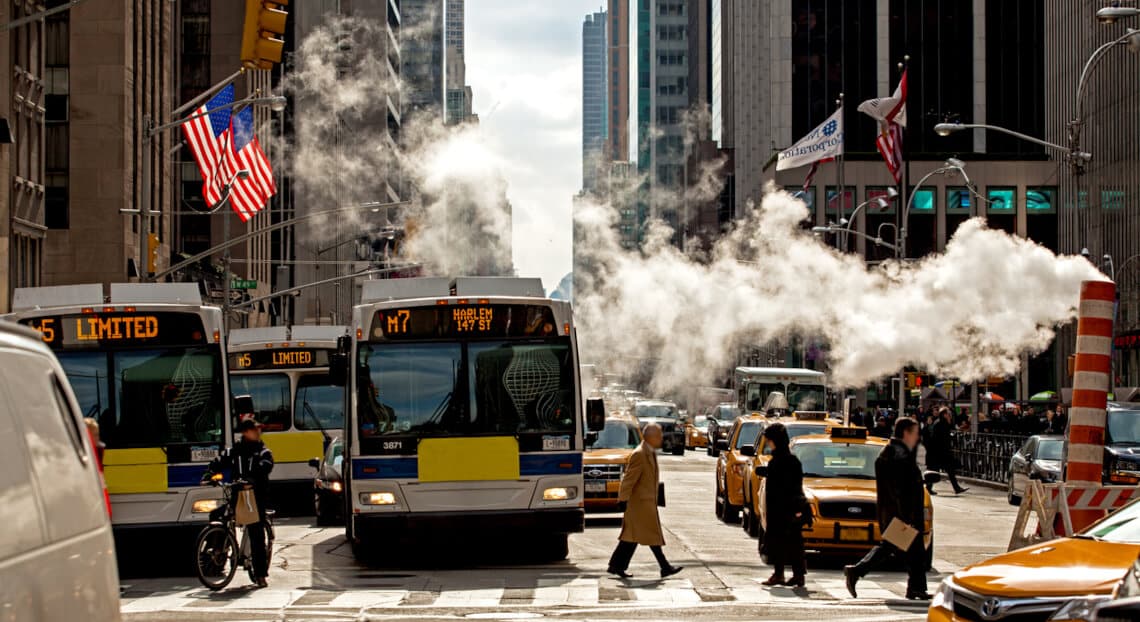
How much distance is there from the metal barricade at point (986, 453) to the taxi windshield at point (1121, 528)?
27.7 metres

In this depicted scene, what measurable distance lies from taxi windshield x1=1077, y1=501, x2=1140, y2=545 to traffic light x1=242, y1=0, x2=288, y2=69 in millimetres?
9243

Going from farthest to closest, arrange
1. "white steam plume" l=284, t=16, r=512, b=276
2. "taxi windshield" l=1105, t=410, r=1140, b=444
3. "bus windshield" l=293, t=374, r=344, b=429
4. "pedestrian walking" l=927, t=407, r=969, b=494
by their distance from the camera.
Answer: "white steam plume" l=284, t=16, r=512, b=276, "pedestrian walking" l=927, t=407, r=969, b=494, "bus windshield" l=293, t=374, r=344, b=429, "taxi windshield" l=1105, t=410, r=1140, b=444

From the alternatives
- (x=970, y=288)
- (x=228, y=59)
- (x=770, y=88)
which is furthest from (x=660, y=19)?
(x=970, y=288)

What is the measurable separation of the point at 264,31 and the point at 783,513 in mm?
7232

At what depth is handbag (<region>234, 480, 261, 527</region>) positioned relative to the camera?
15805 millimetres

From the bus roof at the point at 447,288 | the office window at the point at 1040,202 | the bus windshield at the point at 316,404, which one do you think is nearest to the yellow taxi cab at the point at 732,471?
the bus roof at the point at 447,288

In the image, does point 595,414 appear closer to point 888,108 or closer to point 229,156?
point 229,156

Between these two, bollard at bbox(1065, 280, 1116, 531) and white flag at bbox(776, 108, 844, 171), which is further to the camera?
white flag at bbox(776, 108, 844, 171)

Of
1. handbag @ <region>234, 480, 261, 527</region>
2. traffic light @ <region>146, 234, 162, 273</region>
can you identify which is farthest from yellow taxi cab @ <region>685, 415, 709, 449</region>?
handbag @ <region>234, 480, 261, 527</region>

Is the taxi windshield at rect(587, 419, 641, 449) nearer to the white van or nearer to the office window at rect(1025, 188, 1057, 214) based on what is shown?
the white van

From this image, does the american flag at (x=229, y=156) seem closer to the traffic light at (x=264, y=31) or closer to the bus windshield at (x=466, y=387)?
the bus windshield at (x=466, y=387)

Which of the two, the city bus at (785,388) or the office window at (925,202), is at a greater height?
the office window at (925,202)

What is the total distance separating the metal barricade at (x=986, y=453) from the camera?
37656mm

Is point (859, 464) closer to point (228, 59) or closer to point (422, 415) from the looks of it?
point (422, 415)
